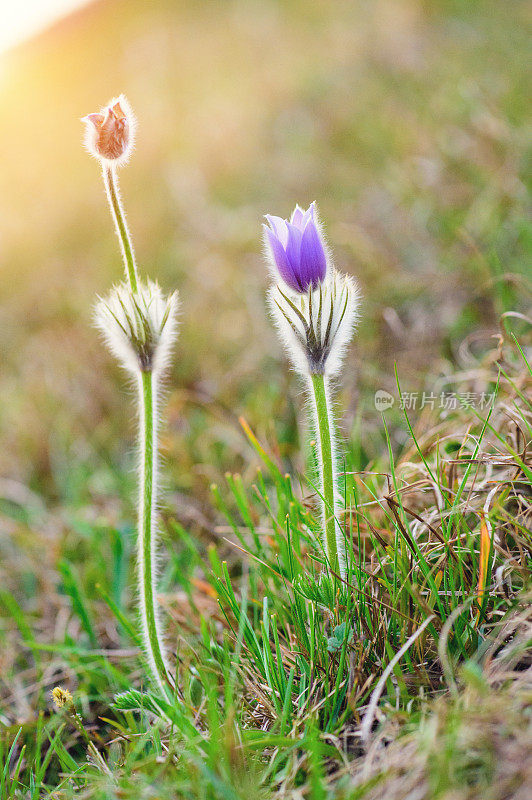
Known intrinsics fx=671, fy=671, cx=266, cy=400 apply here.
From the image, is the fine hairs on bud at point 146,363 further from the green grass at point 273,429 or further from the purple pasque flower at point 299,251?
the purple pasque flower at point 299,251

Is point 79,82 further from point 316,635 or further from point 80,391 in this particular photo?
point 316,635

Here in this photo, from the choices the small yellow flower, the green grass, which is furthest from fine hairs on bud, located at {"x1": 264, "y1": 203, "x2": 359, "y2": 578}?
the small yellow flower

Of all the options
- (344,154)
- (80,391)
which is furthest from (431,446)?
(344,154)

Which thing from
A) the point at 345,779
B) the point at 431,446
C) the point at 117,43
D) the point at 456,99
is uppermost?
the point at 117,43

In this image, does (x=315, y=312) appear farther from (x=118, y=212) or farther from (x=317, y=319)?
(x=118, y=212)

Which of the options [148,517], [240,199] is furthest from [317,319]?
[240,199]

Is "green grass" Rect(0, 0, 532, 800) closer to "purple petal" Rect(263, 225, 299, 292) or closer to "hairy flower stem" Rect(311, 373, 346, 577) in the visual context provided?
"hairy flower stem" Rect(311, 373, 346, 577)

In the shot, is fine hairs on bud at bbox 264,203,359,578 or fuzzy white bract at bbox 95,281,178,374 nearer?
fine hairs on bud at bbox 264,203,359,578
